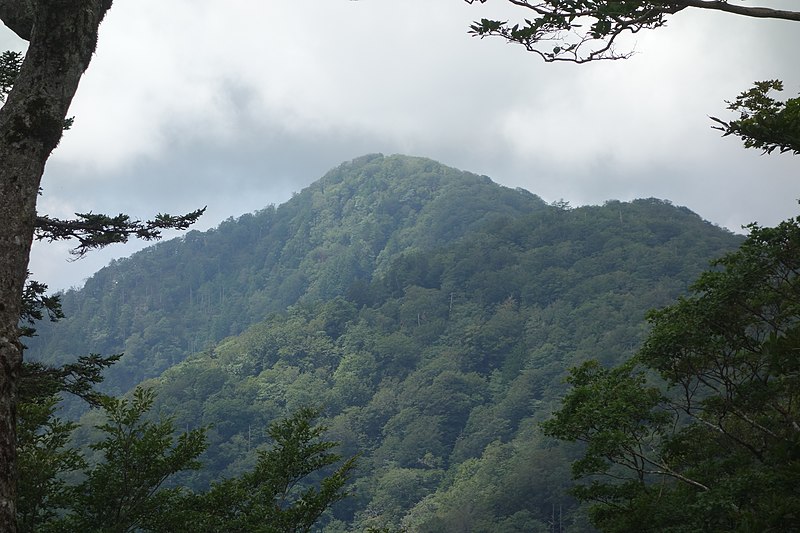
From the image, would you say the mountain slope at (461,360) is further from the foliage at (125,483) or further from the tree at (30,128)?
the tree at (30,128)

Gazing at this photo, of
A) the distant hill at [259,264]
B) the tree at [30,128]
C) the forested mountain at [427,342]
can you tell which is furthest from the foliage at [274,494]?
the distant hill at [259,264]

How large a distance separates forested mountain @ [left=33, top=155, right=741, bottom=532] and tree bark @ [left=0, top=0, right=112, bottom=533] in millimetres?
47258

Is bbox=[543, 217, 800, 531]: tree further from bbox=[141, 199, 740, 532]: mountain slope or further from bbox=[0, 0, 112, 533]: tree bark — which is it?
bbox=[141, 199, 740, 532]: mountain slope

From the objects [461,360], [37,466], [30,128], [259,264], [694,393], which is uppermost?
[259,264]

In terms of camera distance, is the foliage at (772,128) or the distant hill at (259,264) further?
the distant hill at (259,264)

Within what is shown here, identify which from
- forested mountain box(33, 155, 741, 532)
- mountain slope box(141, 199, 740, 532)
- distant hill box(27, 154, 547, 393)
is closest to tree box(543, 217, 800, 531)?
forested mountain box(33, 155, 741, 532)

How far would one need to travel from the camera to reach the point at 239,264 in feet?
584

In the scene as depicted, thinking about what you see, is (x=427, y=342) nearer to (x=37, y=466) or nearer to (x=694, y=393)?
(x=694, y=393)

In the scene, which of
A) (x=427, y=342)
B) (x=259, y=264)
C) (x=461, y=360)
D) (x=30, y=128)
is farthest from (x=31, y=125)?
(x=259, y=264)

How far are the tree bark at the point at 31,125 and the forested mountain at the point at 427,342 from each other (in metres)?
47.3

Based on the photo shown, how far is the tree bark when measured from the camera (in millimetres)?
4676

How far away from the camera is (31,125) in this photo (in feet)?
16.3

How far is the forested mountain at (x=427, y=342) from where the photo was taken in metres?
70.6

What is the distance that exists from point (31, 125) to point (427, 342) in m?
101
